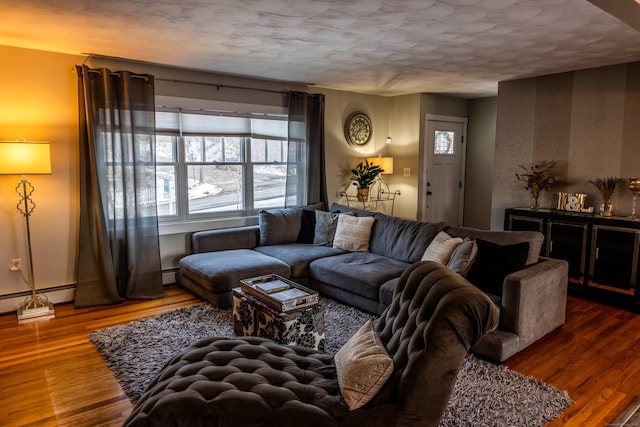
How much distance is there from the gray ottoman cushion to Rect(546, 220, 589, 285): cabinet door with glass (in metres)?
2.88

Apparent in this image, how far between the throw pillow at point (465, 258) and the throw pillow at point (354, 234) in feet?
4.56

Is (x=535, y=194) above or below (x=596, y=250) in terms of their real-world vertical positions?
above

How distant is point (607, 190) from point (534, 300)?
209 cm

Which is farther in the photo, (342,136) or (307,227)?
(342,136)

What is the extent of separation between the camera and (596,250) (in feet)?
14.1

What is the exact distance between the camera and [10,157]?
11.6ft

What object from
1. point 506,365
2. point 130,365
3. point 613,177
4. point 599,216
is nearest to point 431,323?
point 506,365

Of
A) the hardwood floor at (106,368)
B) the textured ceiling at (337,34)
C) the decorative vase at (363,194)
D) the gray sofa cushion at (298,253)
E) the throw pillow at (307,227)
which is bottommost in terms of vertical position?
the hardwood floor at (106,368)

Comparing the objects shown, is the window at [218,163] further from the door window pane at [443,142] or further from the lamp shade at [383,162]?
the door window pane at [443,142]

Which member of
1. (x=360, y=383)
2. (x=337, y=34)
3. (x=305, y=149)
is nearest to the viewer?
(x=360, y=383)

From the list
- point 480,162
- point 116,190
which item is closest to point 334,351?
point 116,190

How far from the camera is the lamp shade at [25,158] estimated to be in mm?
3514

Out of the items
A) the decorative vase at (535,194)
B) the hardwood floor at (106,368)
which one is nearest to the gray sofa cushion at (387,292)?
the hardwood floor at (106,368)

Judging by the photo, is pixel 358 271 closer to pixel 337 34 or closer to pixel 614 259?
pixel 337 34
